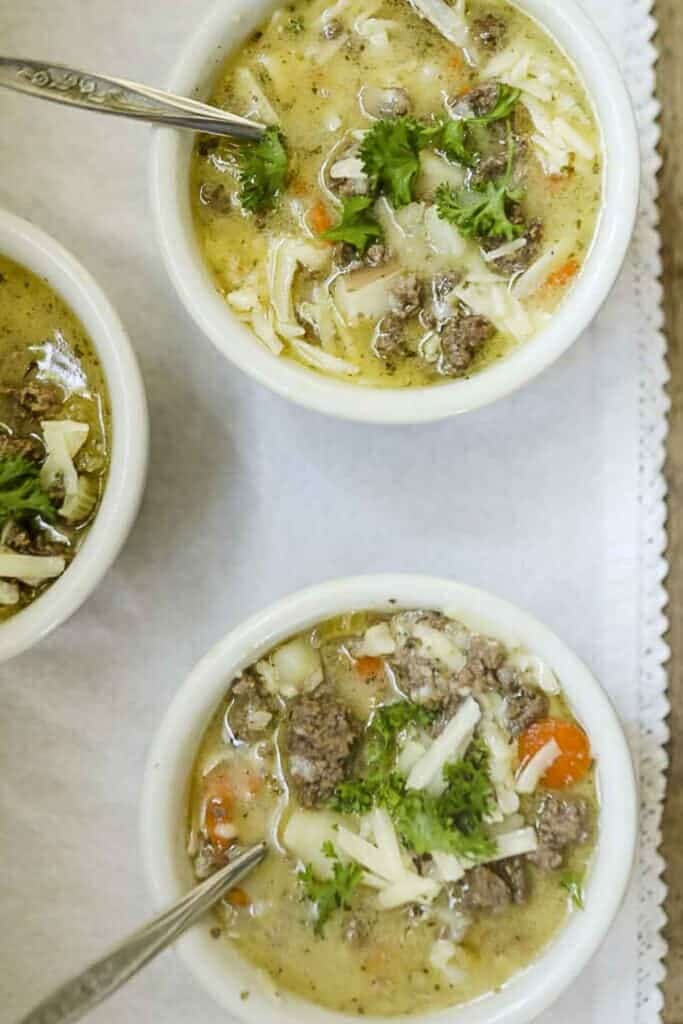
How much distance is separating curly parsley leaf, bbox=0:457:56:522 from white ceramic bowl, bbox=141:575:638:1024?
15.5 inches

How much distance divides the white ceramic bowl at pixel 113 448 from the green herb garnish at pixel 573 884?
0.94 meters

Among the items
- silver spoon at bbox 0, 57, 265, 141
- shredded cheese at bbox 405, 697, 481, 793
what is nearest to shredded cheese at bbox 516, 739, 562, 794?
shredded cheese at bbox 405, 697, 481, 793

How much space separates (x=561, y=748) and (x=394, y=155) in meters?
1.03

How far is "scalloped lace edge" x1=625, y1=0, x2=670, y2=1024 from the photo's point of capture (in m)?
2.41

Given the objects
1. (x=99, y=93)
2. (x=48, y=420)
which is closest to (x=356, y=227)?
(x=99, y=93)

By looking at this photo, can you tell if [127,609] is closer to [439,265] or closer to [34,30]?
[439,265]

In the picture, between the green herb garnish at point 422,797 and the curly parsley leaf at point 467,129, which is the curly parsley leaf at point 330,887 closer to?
the green herb garnish at point 422,797

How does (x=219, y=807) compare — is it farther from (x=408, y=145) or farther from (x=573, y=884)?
(x=408, y=145)

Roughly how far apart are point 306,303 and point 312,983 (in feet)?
3.84

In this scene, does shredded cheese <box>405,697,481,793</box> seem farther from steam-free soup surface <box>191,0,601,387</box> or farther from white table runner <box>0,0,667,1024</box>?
steam-free soup surface <box>191,0,601,387</box>

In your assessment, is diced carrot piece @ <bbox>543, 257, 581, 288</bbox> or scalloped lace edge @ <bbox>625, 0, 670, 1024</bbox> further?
scalloped lace edge @ <bbox>625, 0, 670, 1024</bbox>

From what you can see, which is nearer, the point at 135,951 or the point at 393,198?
the point at 135,951

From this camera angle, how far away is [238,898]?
222cm

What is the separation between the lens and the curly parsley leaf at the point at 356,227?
2.18m
